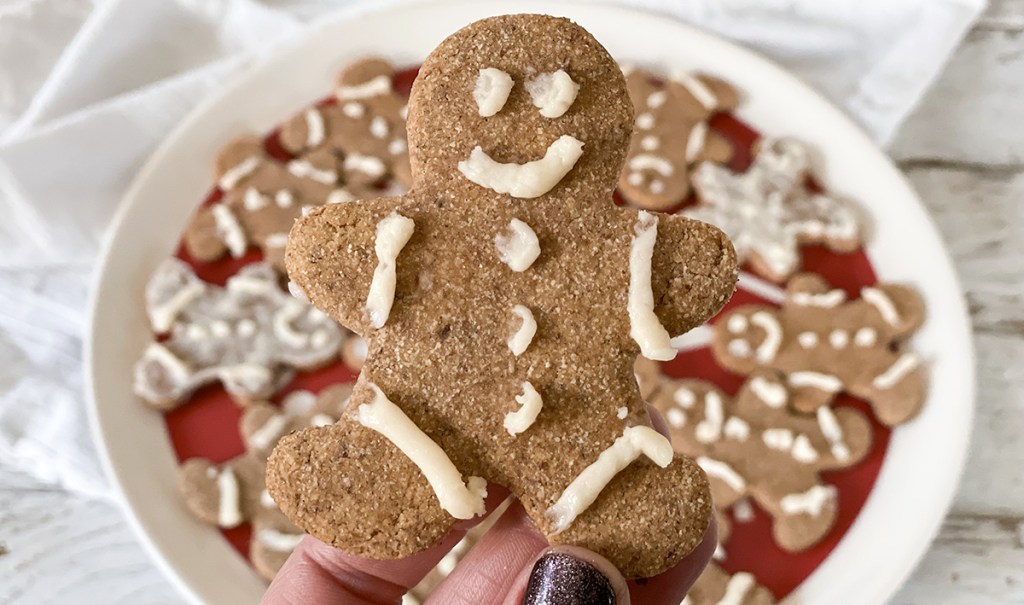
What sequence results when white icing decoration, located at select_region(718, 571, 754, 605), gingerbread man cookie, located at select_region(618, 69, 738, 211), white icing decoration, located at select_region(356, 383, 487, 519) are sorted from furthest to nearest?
gingerbread man cookie, located at select_region(618, 69, 738, 211), white icing decoration, located at select_region(718, 571, 754, 605), white icing decoration, located at select_region(356, 383, 487, 519)

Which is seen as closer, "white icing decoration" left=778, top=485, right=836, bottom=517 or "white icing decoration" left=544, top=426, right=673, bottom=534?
"white icing decoration" left=544, top=426, right=673, bottom=534

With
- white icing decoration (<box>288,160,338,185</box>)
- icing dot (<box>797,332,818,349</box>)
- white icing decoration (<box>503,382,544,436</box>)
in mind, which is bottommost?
icing dot (<box>797,332,818,349</box>)

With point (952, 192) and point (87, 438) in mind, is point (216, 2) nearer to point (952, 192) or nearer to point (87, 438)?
point (87, 438)

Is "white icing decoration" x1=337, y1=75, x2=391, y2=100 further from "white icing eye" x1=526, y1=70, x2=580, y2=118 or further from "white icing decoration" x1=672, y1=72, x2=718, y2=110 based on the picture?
"white icing eye" x1=526, y1=70, x2=580, y2=118

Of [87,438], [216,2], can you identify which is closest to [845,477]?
[87,438]

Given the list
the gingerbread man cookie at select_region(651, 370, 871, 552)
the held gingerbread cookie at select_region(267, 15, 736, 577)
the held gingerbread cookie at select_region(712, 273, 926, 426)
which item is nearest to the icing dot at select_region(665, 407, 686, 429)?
the gingerbread man cookie at select_region(651, 370, 871, 552)

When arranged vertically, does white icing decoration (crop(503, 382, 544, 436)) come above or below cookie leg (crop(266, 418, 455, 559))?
above
